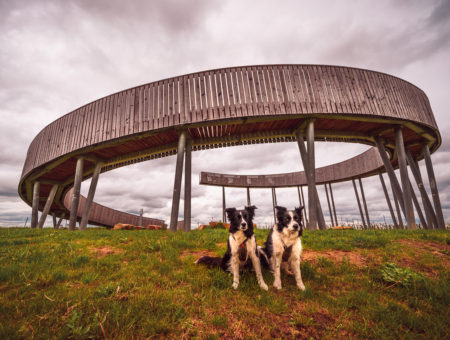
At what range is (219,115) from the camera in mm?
9945

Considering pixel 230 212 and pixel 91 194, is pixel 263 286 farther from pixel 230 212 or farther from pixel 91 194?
pixel 91 194

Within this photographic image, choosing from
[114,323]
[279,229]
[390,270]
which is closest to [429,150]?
[390,270]

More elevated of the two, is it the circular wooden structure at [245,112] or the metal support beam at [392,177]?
the circular wooden structure at [245,112]

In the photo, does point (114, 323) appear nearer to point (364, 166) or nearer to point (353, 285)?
point (353, 285)

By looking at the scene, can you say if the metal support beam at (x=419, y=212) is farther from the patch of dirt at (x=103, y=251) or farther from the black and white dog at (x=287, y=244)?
the patch of dirt at (x=103, y=251)

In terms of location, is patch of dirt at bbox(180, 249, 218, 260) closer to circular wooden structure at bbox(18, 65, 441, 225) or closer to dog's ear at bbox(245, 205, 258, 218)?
dog's ear at bbox(245, 205, 258, 218)

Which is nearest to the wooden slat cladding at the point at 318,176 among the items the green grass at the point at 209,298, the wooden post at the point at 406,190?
the wooden post at the point at 406,190

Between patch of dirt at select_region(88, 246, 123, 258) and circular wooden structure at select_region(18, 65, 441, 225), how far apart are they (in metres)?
6.37

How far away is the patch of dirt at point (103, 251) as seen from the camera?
17.9 feet

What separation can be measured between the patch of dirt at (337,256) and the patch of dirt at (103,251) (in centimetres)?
530

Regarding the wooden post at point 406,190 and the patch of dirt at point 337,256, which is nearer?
the patch of dirt at point 337,256

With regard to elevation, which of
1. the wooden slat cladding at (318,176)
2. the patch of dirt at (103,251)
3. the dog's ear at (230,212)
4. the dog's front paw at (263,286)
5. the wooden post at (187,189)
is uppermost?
the wooden slat cladding at (318,176)

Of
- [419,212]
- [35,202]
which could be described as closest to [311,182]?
[419,212]

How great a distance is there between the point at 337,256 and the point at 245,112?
7287mm
